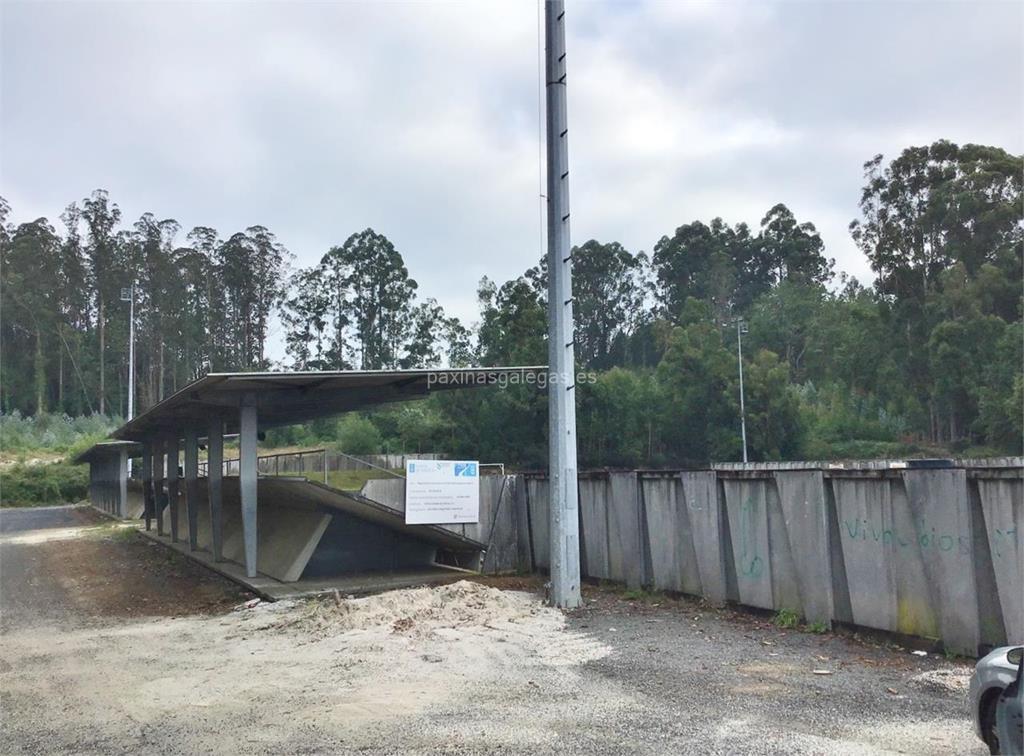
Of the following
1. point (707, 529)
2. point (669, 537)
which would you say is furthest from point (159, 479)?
point (707, 529)

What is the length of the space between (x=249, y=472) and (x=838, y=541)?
407 inches

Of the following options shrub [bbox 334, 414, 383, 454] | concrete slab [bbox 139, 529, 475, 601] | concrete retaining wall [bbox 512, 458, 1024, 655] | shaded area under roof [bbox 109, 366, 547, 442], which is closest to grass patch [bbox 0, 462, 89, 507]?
shrub [bbox 334, 414, 383, 454]

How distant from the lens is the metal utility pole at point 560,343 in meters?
11.9

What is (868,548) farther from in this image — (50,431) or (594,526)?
(50,431)

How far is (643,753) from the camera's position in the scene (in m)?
5.76

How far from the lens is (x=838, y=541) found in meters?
9.65

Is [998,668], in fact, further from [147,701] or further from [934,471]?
[147,701]

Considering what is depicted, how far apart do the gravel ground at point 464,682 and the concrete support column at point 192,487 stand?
9.30 metres

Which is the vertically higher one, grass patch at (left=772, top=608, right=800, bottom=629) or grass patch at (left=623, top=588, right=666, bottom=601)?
grass patch at (left=772, top=608, right=800, bottom=629)

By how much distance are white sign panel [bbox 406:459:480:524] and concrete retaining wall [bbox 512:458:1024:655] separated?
8.84 feet

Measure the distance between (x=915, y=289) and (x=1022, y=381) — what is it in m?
14.6

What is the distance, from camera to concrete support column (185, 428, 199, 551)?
2200cm

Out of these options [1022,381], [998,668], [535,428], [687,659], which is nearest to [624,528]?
[687,659]

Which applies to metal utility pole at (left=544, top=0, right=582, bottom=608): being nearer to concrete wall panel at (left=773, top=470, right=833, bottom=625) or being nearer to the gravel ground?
the gravel ground
